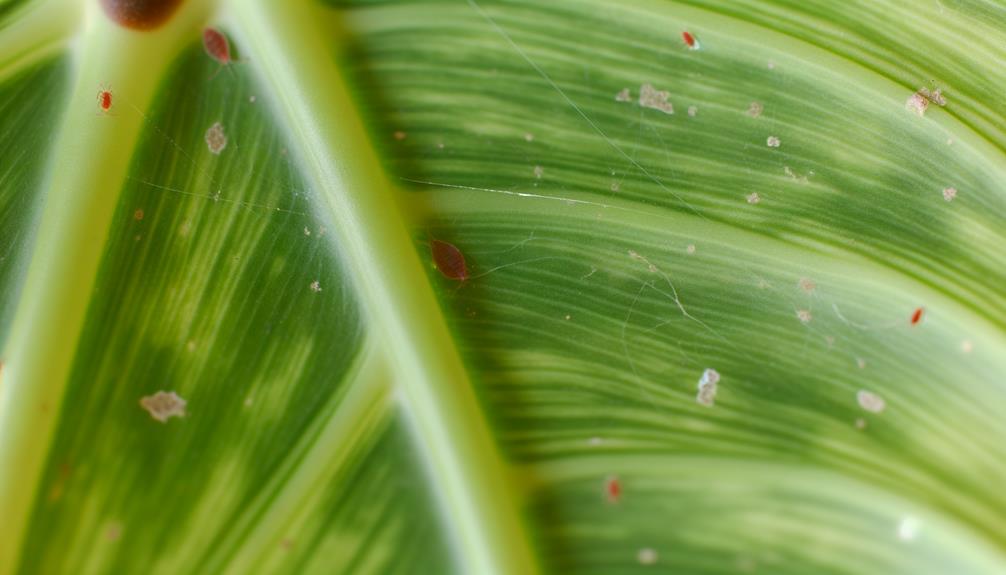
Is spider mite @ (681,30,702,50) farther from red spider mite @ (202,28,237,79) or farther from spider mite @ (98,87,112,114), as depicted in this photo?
spider mite @ (98,87,112,114)

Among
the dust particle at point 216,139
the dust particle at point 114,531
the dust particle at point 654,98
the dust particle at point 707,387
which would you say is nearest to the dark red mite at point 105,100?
the dust particle at point 216,139

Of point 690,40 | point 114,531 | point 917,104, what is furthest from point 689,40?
point 114,531

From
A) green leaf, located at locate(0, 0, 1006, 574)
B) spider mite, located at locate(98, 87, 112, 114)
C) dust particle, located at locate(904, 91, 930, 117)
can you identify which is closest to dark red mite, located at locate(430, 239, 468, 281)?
green leaf, located at locate(0, 0, 1006, 574)

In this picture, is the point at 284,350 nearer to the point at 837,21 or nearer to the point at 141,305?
the point at 141,305

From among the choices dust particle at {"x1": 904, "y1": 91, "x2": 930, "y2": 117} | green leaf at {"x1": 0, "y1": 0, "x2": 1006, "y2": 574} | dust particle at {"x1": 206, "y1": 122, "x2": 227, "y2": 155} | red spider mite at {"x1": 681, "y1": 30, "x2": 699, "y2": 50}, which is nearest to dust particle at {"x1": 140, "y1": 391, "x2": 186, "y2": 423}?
green leaf at {"x1": 0, "y1": 0, "x2": 1006, "y2": 574}

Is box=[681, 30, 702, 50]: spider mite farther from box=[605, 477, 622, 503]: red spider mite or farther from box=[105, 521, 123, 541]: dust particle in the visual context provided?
box=[105, 521, 123, 541]: dust particle

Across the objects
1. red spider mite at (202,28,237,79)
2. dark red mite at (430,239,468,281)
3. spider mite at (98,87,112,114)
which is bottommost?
dark red mite at (430,239,468,281)

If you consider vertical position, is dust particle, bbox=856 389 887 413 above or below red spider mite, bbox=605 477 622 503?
above
